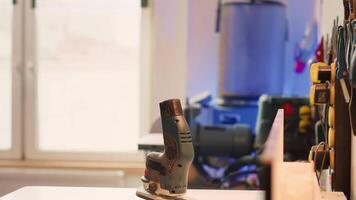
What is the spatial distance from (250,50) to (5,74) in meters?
1.86

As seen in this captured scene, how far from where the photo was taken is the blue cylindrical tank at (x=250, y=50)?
3.71m

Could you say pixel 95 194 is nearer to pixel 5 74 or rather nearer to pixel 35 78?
pixel 35 78

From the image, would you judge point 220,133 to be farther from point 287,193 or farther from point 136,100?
point 287,193

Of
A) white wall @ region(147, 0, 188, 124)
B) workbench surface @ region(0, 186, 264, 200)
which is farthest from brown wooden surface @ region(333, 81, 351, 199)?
white wall @ region(147, 0, 188, 124)

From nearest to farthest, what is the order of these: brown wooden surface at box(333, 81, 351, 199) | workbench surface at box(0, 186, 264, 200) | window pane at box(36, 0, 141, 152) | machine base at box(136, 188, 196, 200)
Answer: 1. brown wooden surface at box(333, 81, 351, 199)
2. machine base at box(136, 188, 196, 200)
3. workbench surface at box(0, 186, 264, 200)
4. window pane at box(36, 0, 141, 152)

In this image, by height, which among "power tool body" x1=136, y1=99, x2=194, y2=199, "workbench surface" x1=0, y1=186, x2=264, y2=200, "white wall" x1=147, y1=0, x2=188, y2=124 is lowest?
"workbench surface" x1=0, y1=186, x2=264, y2=200

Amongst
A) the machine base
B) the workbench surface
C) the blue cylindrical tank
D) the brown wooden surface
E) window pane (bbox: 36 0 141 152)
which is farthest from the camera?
window pane (bbox: 36 0 141 152)

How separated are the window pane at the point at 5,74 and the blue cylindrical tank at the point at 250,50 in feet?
5.24

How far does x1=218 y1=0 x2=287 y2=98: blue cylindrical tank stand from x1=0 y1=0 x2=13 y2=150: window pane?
1.60m

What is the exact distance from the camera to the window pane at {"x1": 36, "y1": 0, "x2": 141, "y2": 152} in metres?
3.89

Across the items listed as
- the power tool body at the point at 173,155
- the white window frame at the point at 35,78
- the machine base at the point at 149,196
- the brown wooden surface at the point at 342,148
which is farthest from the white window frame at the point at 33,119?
the brown wooden surface at the point at 342,148

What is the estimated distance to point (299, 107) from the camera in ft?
10.8

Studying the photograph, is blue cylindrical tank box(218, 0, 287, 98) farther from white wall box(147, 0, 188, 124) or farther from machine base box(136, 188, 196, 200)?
machine base box(136, 188, 196, 200)

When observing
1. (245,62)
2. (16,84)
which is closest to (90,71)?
(16,84)
